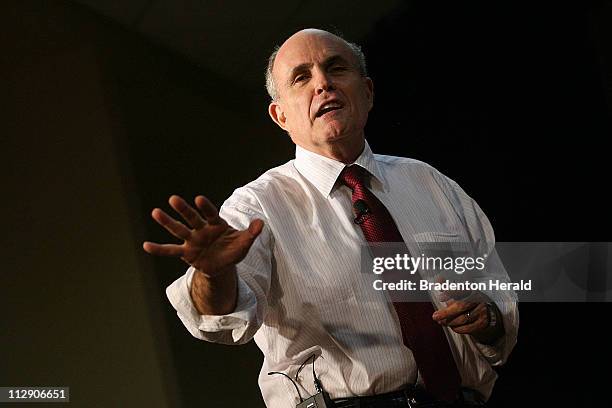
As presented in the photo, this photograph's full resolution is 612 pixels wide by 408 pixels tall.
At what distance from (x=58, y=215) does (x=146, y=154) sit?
217 millimetres

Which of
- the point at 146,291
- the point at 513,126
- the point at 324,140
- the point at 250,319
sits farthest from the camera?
the point at 513,126

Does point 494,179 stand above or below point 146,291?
above

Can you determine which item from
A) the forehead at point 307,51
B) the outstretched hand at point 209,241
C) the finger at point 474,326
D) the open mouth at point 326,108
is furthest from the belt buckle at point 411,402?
the forehead at point 307,51

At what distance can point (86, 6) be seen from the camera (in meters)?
1.67

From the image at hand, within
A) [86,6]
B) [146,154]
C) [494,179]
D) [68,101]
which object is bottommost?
[494,179]

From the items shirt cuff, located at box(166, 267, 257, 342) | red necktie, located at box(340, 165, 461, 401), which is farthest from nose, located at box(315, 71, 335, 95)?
shirt cuff, located at box(166, 267, 257, 342)

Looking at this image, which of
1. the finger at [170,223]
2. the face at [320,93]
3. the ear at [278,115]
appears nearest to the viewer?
the finger at [170,223]

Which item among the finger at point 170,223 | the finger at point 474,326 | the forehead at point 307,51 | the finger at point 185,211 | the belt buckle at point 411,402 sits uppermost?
the forehead at point 307,51

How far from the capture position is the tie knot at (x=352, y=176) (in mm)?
1268

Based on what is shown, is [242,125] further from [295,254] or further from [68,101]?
[295,254]

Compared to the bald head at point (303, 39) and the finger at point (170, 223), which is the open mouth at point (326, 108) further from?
the finger at point (170, 223)

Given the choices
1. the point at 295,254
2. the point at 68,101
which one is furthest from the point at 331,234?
the point at 68,101

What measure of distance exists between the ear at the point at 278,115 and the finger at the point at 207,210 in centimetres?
55

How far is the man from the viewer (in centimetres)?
107
